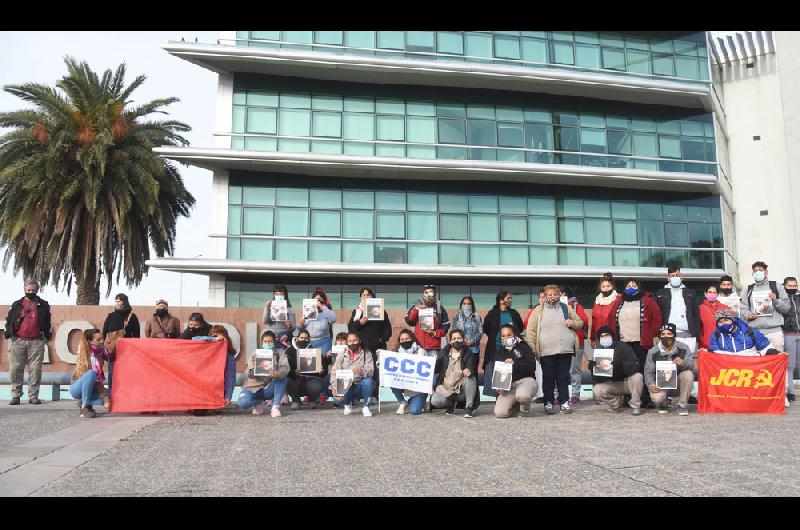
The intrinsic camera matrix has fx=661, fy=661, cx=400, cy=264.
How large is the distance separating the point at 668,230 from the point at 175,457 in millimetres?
22851

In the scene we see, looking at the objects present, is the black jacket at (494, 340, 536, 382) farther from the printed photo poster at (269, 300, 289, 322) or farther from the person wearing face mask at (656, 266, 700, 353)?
the printed photo poster at (269, 300, 289, 322)

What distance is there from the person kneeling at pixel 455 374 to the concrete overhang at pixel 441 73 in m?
14.9

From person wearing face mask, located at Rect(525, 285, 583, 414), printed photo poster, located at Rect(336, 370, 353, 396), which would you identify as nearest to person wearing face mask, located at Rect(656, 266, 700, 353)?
person wearing face mask, located at Rect(525, 285, 583, 414)

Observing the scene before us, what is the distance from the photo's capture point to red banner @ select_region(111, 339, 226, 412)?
986cm

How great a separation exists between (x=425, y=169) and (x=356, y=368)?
13778 millimetres

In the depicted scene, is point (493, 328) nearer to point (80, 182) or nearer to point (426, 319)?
point (426, 319)

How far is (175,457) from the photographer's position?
20.0 feet

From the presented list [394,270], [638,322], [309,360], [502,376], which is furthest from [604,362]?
[394,270]

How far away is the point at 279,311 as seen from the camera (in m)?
11.1

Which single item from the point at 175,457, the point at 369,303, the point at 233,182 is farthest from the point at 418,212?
the point at 175,457

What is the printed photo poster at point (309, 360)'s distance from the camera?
1055 cm

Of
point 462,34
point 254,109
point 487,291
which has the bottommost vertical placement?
point 487,291

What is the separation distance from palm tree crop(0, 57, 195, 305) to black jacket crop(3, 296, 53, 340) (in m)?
9.55

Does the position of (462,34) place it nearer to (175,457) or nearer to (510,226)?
(510,226)
